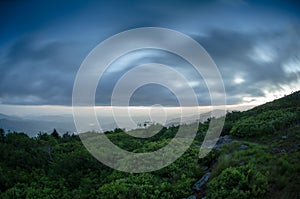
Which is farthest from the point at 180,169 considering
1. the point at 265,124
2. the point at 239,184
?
the point at 265,124

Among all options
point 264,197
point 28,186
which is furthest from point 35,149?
point 264,197

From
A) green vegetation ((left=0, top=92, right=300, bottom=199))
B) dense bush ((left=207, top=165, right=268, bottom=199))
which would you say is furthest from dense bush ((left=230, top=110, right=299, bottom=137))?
dense bush ((left=207, top=165, right=268, bottom=199))

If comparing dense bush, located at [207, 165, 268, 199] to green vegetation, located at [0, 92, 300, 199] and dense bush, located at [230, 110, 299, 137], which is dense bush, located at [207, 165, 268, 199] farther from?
dense bush, located at [230, 110, 299, 137]

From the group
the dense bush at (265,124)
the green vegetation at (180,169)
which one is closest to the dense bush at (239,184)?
the green vegetation at (180,169)

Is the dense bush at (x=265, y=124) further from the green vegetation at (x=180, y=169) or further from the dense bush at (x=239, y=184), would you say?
the dense bush at (x=239, y=184)

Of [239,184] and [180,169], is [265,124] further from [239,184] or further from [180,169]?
[239,184]

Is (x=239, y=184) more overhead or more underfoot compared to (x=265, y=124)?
more underfoot

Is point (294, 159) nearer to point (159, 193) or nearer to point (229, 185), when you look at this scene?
point (229, 185)

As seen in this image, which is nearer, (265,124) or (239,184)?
(239,184)
